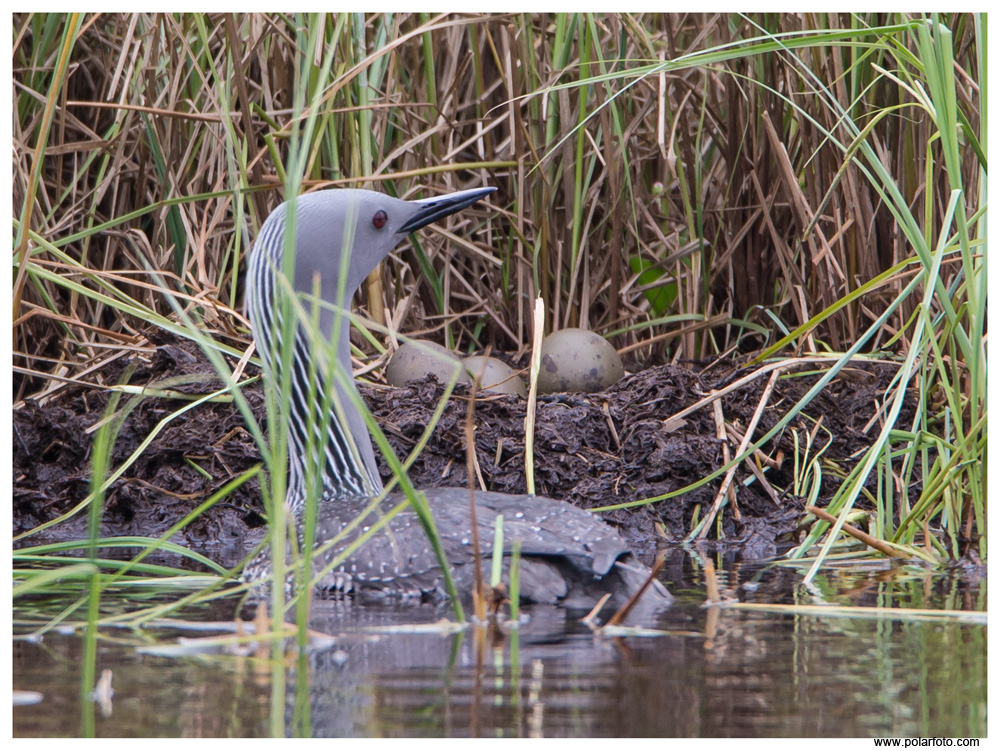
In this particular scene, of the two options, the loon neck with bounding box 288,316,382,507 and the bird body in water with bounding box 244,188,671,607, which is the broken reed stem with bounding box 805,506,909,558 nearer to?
the bird body in water with bounding box 244,188,671,607

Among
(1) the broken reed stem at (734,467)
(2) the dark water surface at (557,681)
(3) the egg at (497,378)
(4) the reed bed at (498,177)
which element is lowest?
(2) the dark water surface at (557,681)

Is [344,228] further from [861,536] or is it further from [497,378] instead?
[861,536]

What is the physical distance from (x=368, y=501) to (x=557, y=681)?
53.1 inches

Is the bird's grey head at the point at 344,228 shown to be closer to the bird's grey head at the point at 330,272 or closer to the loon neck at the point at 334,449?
the bird's grey head at the point at 330,272

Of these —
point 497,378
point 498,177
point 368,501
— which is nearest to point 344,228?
point 368,501

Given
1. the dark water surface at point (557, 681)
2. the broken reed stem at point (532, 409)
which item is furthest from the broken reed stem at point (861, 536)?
the broken reed stem at point (532, 409)

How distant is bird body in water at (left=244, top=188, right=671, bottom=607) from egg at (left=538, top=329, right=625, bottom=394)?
1249mm

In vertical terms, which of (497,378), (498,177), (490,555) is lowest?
(490,555)

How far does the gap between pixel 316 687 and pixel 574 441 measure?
2.37 meters

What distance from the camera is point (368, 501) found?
3359 mm

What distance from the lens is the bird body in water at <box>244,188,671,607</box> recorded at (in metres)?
2.86

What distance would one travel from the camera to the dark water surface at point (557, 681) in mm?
1856

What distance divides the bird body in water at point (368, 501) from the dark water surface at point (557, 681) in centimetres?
15
